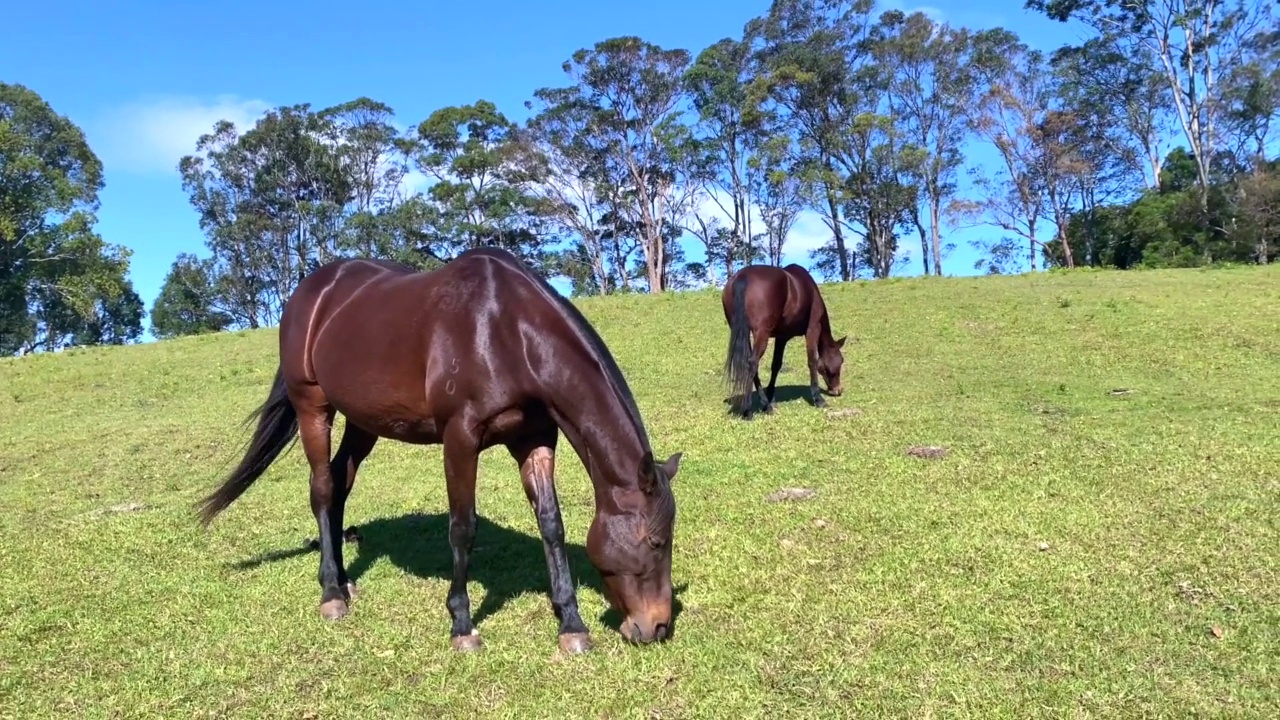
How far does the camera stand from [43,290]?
110 feet

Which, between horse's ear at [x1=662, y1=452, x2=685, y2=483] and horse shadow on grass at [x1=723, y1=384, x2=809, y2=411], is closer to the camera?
horse's ear at [x1=662, y1=452, x2=685, y2=483]

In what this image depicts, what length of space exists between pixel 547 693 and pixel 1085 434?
23.5 ft

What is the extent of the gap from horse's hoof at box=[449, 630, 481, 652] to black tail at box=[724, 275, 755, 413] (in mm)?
6860

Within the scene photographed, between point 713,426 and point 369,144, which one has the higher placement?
point 369,144

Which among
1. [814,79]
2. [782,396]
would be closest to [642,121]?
[814,79]

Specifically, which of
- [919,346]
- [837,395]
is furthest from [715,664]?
[919,346]

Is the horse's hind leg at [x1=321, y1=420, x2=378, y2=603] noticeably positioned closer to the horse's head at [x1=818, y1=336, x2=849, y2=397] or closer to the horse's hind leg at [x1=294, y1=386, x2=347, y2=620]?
the horse's hind leg at [x1=294, y1=386, x2=347, y2=620]

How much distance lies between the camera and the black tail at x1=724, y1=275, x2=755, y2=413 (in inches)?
431

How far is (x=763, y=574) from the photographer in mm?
→ 5199

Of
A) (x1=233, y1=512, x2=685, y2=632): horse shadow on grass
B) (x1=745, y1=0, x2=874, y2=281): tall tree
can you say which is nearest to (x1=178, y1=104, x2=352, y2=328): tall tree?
(x1=745, y1=0, x2=874, y2=281): tall tree

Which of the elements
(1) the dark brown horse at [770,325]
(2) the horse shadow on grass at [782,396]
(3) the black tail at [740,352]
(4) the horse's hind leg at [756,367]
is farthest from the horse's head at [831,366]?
(3) the black tail at [740,352]

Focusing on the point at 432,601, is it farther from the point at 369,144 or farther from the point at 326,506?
the point at 369,144

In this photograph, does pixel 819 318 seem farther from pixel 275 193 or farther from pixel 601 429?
pixel 275 193

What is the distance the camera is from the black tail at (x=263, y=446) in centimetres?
602
